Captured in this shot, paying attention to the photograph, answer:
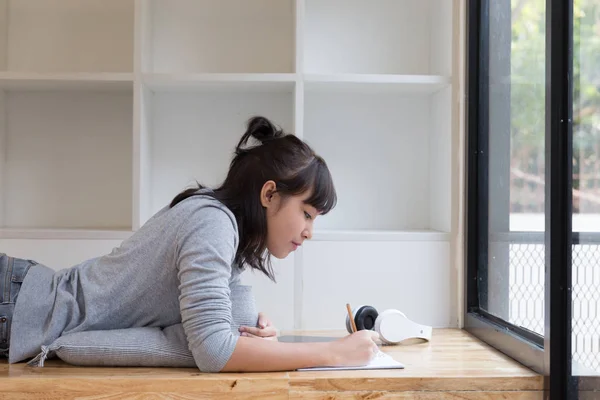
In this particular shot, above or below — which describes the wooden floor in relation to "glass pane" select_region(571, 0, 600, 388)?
below

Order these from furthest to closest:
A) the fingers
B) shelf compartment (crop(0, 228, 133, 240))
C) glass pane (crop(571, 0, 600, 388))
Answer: shelf compartment (crop(0, 228, 133, 240)) → the fingers → glass pane (crop(571, 0, 600, 388))

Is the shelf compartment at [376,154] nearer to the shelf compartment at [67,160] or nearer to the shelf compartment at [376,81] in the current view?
the shelf compartment at [376,81]

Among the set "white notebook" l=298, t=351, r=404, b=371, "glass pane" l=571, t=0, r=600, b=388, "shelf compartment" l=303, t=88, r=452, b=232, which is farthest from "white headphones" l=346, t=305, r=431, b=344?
"shelf compartment" l=303, t=88, r=452, b=232

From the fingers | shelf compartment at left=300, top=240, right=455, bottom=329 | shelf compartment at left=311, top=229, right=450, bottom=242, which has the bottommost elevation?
the fingers

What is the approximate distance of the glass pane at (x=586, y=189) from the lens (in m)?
1.42

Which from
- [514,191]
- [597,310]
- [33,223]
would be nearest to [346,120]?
[514,191]

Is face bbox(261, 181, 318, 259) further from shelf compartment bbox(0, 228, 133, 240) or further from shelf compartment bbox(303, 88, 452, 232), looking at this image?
shelf compartment bbox(303, 88, 452, 232)

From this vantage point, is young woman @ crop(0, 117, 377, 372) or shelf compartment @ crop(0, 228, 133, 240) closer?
young woman @ crop(0, 117, 377, 372)

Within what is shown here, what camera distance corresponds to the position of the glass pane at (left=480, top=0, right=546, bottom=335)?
1717 mm

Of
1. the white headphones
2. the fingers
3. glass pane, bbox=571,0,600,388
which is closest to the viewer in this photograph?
glass pane, bbox=571,0,600,388

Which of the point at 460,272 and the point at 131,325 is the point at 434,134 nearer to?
the point at 460,272

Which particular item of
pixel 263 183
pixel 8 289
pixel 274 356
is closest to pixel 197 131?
pixel 263 183

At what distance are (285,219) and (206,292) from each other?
10.7 inches

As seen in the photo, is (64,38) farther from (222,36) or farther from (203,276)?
(203,276)
